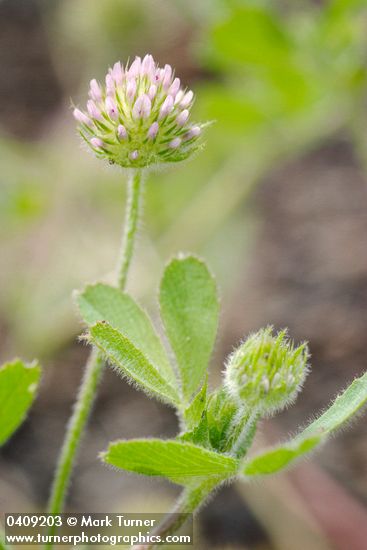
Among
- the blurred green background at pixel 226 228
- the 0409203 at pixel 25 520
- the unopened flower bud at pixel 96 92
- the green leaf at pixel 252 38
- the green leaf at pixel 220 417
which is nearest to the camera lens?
the green leaf at pixel 220 417

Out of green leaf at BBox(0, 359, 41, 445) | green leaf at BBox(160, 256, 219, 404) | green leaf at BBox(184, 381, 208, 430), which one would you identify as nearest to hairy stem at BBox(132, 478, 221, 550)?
green leaf at BBox(184, 381, 208, 430)

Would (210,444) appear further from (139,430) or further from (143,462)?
(139,430)

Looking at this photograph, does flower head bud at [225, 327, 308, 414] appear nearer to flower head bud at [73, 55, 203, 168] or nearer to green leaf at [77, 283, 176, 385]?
green leaf at [77, 283, 176, 385]

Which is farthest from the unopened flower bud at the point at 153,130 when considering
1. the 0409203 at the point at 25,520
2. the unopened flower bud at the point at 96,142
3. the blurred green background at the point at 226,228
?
the blurred green background at the point at 226,228

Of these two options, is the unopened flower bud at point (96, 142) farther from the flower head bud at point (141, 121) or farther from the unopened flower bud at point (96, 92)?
the unopened flower bud at point (96, 92)

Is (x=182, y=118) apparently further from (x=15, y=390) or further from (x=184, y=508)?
(x=184, y=508)

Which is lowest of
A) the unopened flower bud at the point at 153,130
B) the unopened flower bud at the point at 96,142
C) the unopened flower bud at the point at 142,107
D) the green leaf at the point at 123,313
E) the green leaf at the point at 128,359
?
the green leaf at the point at 128,359
